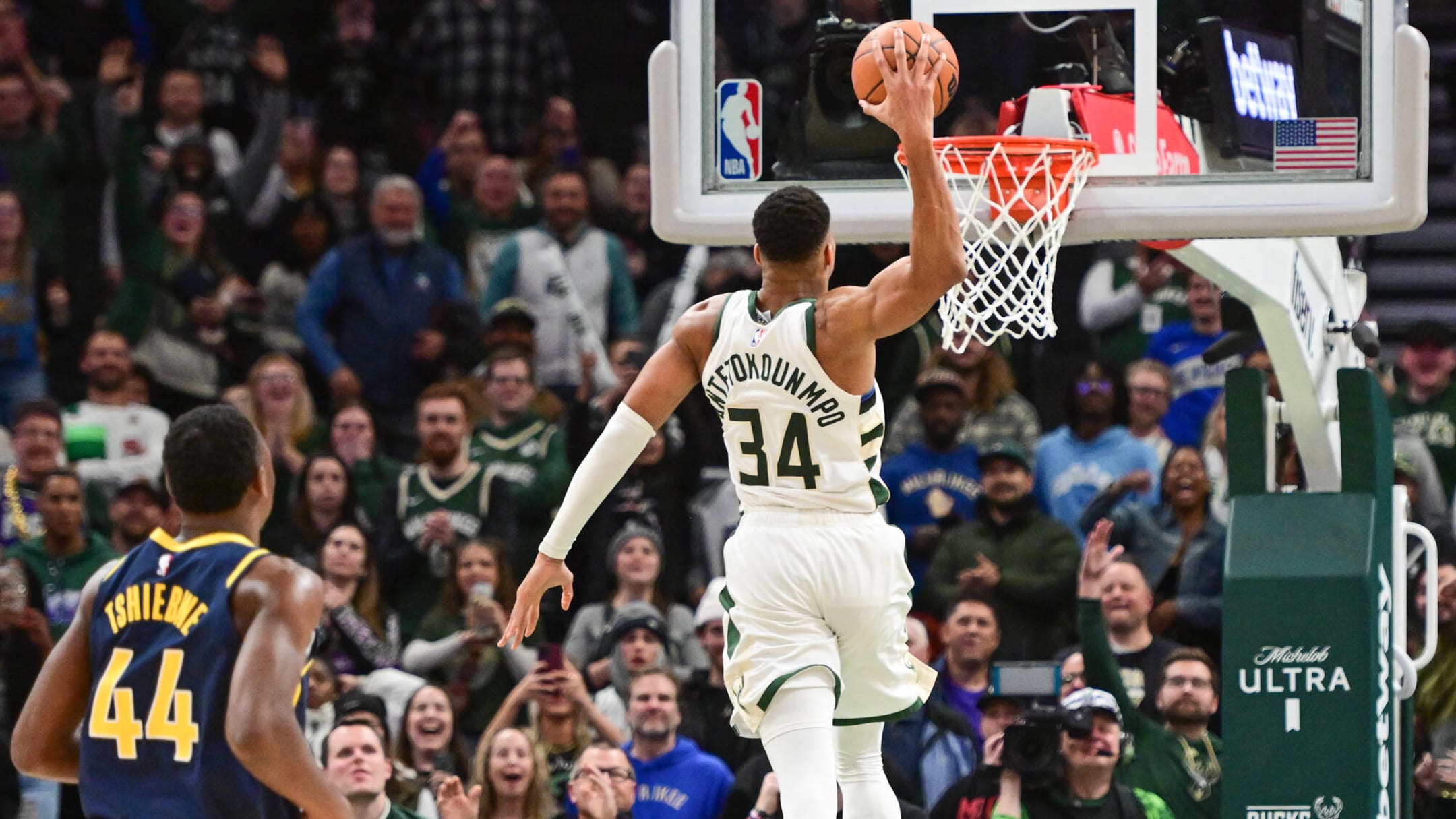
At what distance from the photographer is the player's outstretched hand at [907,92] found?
5.64 m

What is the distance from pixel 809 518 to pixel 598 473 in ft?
2.05

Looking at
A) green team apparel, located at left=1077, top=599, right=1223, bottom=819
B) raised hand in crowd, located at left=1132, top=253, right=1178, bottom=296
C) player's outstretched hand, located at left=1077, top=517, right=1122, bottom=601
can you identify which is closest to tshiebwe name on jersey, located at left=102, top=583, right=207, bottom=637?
player's outstretched hand, located at left=1077, top=517, right=1122, bottom=601

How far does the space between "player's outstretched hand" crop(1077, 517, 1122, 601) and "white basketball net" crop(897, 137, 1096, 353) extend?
266 centimetres

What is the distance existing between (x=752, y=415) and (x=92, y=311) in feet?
28.9

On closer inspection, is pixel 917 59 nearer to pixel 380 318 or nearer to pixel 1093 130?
pixel 1093 130

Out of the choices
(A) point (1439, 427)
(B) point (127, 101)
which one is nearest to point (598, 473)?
(A) point (1439, 427)

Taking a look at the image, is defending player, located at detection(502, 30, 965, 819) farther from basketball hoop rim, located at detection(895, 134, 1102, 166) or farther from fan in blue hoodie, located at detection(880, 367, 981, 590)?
fan in blue hoodie, located at detection(880, 367, 981, 590)

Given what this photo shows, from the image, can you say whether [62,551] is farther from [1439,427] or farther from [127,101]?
[1439,427]

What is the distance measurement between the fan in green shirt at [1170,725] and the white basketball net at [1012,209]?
9.34 ft

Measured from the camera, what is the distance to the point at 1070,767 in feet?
29.1

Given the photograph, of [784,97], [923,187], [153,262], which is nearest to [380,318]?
[153,262]

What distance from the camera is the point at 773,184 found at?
22.8 ft

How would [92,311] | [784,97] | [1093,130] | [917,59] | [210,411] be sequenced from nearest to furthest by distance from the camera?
[210,411], [917,59], [1093,130], [784,97], [92,311]

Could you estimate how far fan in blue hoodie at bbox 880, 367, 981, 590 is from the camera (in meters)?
11.3
